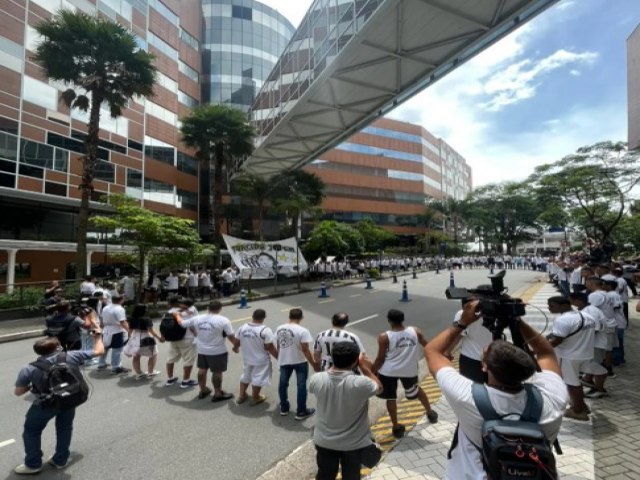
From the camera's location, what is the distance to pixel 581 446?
404 centimetres

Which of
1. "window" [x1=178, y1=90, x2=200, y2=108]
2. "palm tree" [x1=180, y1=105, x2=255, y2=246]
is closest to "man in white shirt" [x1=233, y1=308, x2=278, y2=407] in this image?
"palm tree" [x1=180, y1=105, x2=255, y2=246]

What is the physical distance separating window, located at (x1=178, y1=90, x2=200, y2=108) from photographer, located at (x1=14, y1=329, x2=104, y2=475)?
38770 millimetres

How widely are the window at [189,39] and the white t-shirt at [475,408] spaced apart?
45436mm

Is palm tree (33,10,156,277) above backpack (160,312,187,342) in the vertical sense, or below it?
above

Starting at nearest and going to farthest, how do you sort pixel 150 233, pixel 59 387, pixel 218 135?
pixel 59 387
pixel 150 233
pixel 218 135

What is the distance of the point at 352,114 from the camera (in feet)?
65.9

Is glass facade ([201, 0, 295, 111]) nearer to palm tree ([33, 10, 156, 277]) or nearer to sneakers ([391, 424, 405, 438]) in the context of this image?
palm tree ([33, 10, 156, 277])

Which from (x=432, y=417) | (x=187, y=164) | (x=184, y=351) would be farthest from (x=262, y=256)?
(x=187, y=164)

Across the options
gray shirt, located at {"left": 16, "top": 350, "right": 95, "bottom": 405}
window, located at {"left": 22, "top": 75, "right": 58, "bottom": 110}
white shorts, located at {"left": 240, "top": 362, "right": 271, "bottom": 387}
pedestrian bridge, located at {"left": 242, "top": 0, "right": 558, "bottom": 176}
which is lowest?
white shorts, located at {"left": 240, "top": 362, "right": 271, "bottom": 387}

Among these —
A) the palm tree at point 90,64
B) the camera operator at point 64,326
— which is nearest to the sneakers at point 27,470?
the camera operator at point 64,326

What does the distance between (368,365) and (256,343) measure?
217 cm

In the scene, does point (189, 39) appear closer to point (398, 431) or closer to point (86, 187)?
point (86, 187)

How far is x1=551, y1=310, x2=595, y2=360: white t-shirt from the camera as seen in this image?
188 inches

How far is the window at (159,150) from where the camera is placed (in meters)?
32.7
